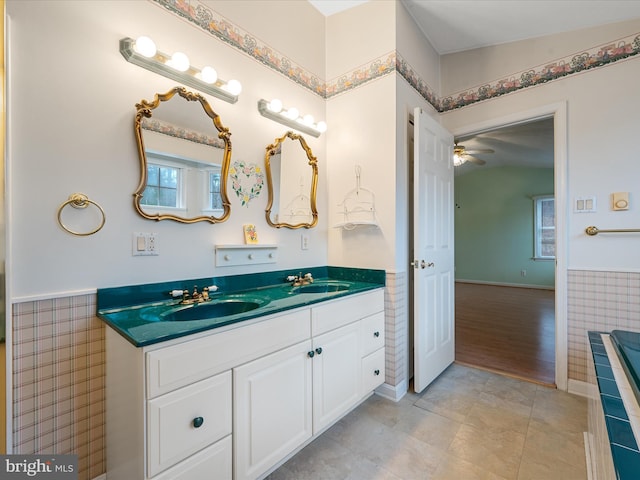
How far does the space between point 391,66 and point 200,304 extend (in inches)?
77.5

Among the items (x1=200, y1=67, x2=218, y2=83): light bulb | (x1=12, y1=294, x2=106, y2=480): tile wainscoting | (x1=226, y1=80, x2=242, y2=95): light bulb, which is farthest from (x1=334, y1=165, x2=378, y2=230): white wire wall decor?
(x1=12, y1=294, x2=106, y2=480): tile wainscoting

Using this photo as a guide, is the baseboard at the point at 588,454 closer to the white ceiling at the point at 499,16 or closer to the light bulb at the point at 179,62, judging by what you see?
the white ceiling at the point at 499,16

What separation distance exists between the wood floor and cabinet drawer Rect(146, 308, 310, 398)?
2038 mm

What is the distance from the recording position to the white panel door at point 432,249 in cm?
213

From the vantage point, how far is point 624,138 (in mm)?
2006

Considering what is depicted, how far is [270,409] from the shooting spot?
1.36 metres

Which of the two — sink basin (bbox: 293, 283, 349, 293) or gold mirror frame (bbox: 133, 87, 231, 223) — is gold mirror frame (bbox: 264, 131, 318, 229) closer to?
gold mirror frame (bbox: 133, 87, 231, 223)

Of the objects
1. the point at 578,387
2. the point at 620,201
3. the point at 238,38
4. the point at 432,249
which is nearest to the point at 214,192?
the point at 238,38

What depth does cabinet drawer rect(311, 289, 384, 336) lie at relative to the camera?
162 centimetres

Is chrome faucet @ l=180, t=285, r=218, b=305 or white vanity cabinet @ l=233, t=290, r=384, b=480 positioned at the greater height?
chrome faucet @ l=180, t=285, r=218, b=305

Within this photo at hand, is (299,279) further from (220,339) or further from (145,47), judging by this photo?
(145,47)

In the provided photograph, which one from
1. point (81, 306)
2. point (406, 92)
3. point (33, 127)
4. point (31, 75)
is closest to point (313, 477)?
point (81, 306)

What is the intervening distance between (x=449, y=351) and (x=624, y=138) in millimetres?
1962

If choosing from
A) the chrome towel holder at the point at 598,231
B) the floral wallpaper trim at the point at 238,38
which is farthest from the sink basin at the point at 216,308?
the chrome towel holder at the point at 598,231
